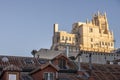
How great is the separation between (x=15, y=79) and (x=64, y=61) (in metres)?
13.1

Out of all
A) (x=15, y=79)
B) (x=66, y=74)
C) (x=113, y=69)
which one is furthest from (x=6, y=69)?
(x=113, y=69)

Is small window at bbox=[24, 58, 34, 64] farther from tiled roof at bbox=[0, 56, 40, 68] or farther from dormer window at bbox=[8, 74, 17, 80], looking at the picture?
dormer window at bbox=[8, 74, 17, 80]

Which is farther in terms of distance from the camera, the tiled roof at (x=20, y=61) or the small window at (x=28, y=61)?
the small window at (x=28, y=61)

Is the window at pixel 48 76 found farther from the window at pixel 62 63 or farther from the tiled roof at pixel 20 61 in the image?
the window at pixel 62 63

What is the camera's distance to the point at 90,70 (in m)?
65.4

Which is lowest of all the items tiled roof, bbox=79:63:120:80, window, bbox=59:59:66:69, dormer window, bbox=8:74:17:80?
dormer window, bbox=8:74:17:80

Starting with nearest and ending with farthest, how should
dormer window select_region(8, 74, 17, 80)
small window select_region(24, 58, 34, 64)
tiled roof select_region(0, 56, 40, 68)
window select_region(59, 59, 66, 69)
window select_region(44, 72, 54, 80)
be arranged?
dormer window select_region(8, 74, 17, 80), window select_region(44, 72, 54, 80), tiled roof select_region(0, 56, 40, 68), small window select_region(24, 58, 34, 64), window select_region(59, 59, 66, 69)

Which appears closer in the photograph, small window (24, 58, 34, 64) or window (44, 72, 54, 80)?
window (44, 72, 54, 80)

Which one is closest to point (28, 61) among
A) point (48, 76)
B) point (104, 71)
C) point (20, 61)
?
point (20, 61)

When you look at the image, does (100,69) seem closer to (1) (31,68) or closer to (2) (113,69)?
(2) (113,69)

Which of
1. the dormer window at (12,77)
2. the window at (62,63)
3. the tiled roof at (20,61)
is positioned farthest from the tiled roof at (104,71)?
the dormer window at (12,77)

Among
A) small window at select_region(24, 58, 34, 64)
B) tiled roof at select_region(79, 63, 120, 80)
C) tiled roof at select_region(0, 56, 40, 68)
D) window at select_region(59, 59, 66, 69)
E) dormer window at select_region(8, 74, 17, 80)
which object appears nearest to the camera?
dormer window at select_region(8, 74, 17, 80)

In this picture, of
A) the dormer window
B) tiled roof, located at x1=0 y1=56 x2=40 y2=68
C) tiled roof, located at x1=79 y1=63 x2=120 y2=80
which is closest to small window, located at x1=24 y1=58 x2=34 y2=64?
tiled roof, located at x1=0 y1=56 x2=40 y2=68

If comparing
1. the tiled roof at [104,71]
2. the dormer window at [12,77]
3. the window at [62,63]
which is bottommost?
the dormer window at [12,77]
